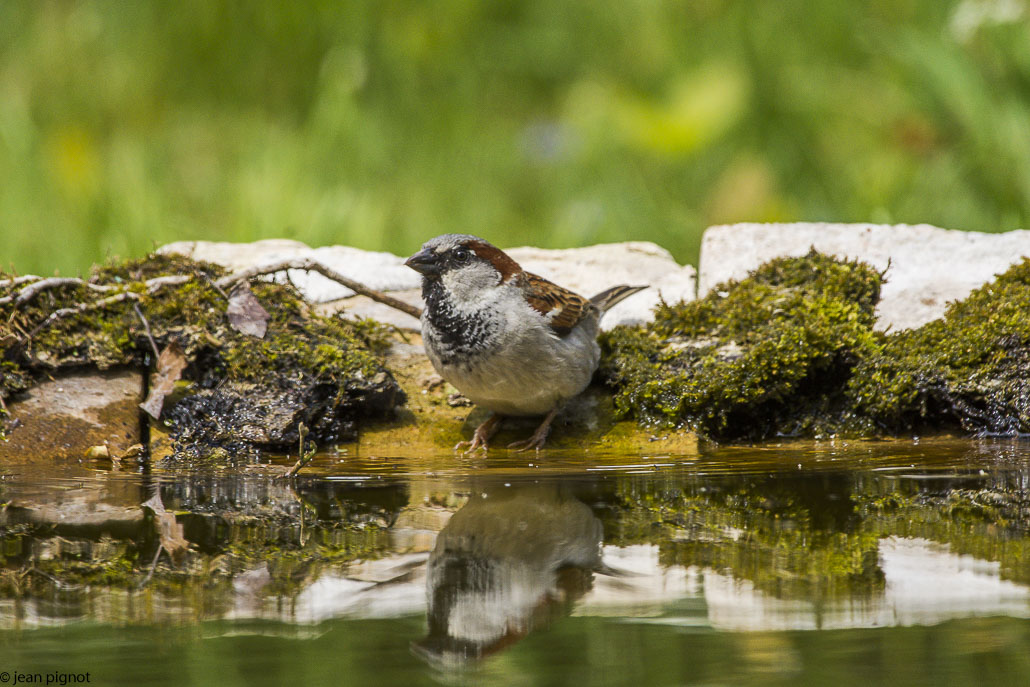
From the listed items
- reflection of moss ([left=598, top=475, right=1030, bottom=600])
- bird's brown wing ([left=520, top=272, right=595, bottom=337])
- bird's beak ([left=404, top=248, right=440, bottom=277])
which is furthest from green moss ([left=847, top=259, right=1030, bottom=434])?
bird's beak ([left=404, top=248, right=440, bottom=277])

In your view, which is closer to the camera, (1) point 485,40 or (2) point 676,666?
(2) point 676,666

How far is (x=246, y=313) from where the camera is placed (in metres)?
4.53

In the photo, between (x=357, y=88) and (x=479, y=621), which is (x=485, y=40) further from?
(x=479, y=621)

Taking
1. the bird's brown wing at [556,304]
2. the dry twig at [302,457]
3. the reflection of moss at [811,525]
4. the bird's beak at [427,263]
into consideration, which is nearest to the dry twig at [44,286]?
the bird's beak at [427,263]

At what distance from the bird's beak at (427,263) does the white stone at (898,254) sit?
145cm

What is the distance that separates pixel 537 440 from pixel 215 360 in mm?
1436

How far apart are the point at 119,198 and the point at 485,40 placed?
12.7 feet

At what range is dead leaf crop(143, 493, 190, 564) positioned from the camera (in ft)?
7.71

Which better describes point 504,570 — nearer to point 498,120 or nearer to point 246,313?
point 246,313

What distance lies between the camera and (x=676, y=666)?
1.55 metres

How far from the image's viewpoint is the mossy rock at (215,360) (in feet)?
13.7

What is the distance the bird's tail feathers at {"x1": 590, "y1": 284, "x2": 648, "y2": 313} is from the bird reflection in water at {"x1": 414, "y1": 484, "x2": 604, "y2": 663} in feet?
5.97

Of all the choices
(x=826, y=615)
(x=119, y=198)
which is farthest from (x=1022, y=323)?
(x=119, y=198)

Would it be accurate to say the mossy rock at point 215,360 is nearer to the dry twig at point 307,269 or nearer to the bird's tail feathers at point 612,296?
the dry twig at point 307,269
